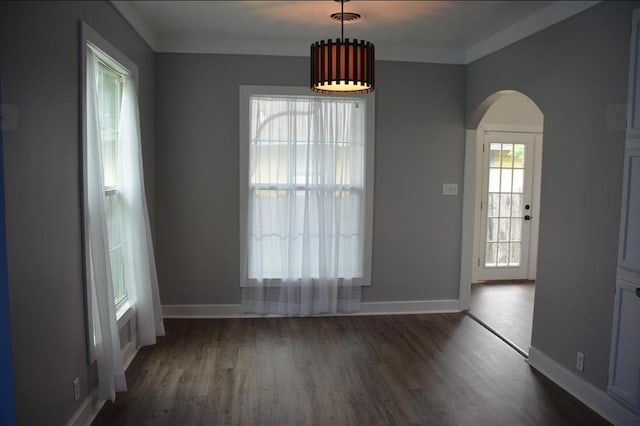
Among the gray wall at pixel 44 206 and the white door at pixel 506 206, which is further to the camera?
the white door at pixel 506 206

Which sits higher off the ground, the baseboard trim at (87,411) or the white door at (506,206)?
the white door at (506,206)

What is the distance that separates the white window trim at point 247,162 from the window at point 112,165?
4.18 ft

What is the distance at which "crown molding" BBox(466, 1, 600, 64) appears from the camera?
328cm

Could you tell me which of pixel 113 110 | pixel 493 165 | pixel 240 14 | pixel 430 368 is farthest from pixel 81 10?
pixel 493 165

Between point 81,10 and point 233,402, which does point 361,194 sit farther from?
point 81,10

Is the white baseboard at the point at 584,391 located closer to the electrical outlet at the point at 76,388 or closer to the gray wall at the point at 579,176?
the gray wall at the point at 579,176

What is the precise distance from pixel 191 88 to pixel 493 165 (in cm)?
385

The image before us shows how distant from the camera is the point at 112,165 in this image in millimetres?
3455

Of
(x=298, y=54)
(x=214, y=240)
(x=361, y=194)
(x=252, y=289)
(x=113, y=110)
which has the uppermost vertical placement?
(x=298, y=54)

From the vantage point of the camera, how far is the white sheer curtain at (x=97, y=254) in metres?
2.77

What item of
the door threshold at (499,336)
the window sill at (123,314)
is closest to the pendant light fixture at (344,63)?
the window sill at (123,314)

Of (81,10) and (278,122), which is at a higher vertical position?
(81,10)

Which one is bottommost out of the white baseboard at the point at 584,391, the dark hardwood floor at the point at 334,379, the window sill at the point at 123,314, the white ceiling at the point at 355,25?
the dark hardwood floor at the point at 334,379

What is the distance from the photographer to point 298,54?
468 centimetres
